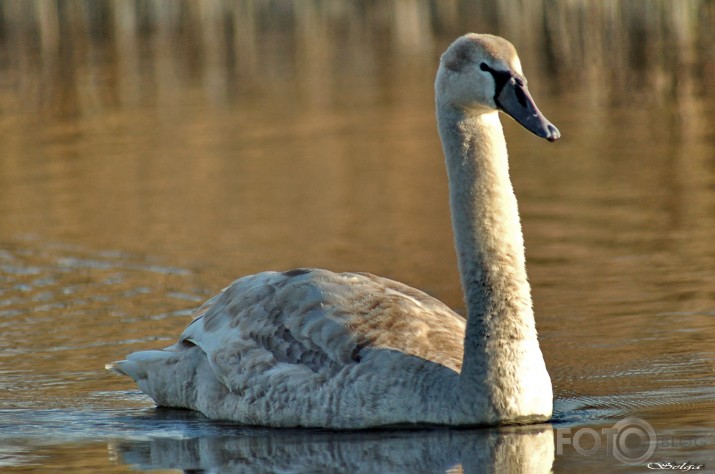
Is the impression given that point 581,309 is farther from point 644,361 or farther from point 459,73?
point 459,73

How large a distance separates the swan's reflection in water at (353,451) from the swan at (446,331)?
110 mm

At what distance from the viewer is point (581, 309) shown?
11508mm

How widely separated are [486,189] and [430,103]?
1623 cm

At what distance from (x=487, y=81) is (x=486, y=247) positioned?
3.05 feet

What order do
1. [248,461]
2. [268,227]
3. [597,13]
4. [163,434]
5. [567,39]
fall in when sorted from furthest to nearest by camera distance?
[597,13] < [567,39] < [268,227] < [163,434] < [248,461]

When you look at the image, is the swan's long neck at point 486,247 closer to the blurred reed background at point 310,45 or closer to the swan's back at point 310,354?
the swan's back at point 310,354

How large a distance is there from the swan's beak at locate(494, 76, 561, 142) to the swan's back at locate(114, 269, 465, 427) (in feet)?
4.80

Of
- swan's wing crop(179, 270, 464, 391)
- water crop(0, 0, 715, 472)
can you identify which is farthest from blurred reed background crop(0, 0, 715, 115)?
swan's wing crop(179, 270, 464, 391)

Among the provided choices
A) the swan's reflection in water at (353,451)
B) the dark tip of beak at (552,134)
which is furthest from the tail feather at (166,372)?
the dark tip of beak at (552,134)

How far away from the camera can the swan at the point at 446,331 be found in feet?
27.1

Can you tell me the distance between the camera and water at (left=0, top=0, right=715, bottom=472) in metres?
8.60

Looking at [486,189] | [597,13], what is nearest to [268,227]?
[486,189]

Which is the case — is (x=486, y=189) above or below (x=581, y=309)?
above

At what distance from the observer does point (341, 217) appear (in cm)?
1599
